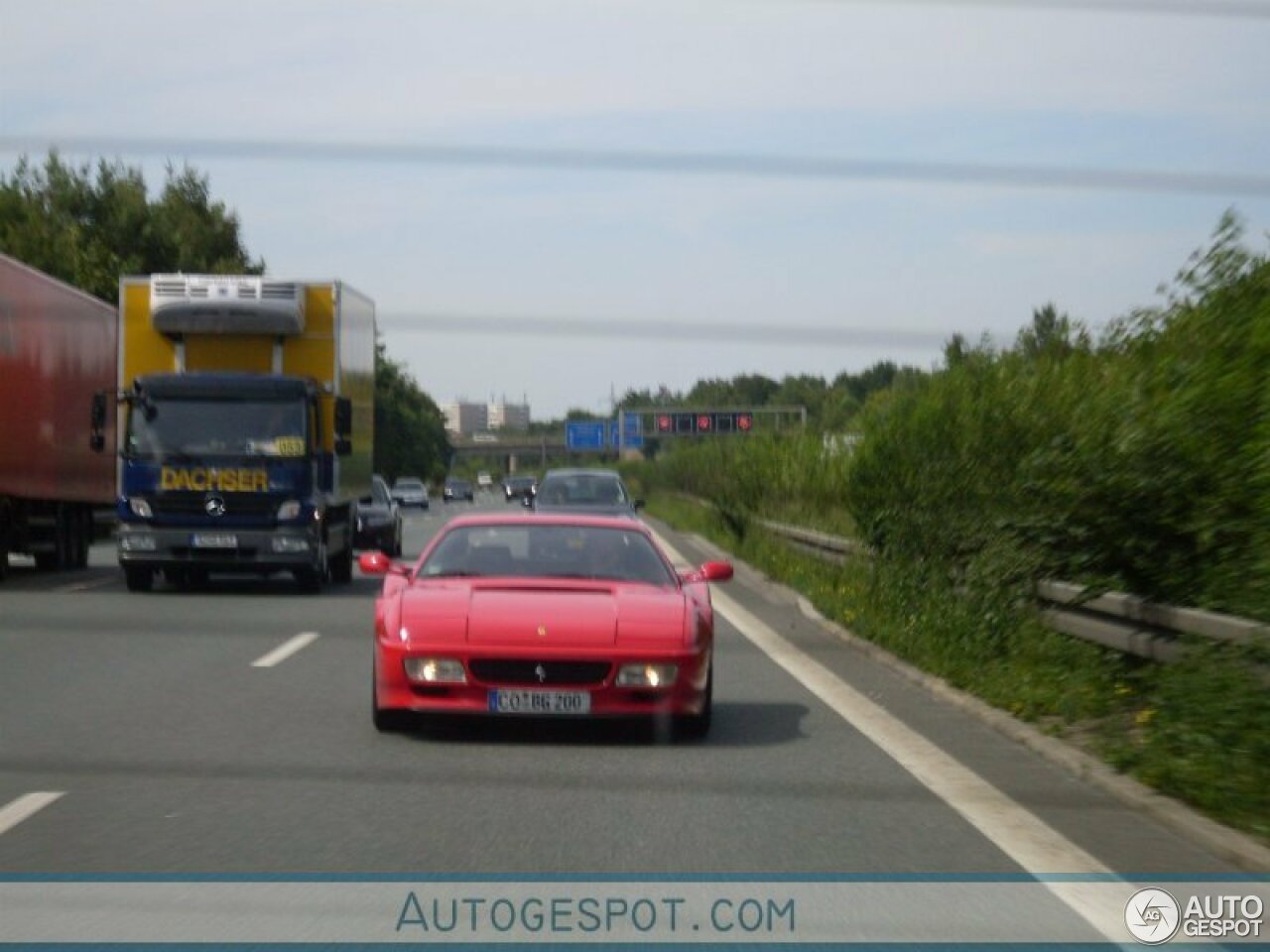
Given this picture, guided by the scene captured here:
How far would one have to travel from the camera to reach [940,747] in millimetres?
10133

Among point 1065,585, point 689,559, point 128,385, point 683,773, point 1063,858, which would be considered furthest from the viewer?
point 689,559

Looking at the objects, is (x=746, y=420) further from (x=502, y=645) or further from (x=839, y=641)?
(x=502, y=645)

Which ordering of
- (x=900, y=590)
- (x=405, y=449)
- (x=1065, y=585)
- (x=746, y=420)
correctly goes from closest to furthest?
(x=1065, y=585), (x=900, y=590), (x=746, y=420), (x=405, y=449)

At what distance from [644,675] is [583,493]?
67.7 feet

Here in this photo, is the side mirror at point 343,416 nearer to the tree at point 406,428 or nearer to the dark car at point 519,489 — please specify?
the dark car at point 519,489

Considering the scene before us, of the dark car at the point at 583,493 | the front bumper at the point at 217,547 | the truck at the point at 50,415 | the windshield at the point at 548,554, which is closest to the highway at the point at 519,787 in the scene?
the windshield at the point at 548,554

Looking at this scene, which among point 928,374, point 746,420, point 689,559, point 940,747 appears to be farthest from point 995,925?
point 746,420

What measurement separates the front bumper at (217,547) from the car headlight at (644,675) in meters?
12.8

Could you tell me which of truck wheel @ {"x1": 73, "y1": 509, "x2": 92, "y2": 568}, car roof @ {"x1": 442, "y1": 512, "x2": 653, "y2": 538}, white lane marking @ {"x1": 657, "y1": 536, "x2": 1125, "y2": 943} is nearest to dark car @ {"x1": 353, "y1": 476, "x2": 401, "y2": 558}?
truck wheel @ {"x1": 73, "y1": 509, "x2": 92, "y2": 568}

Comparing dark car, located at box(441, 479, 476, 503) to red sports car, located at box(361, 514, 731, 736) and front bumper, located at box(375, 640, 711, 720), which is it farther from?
front bumper, located at box(375, 640, 711, 720)

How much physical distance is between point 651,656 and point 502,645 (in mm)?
794

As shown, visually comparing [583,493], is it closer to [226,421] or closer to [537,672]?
[226,421]

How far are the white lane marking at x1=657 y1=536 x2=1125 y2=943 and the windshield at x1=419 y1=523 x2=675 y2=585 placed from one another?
156 cm

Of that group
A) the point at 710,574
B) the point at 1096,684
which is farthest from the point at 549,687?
the point at 1096,684
